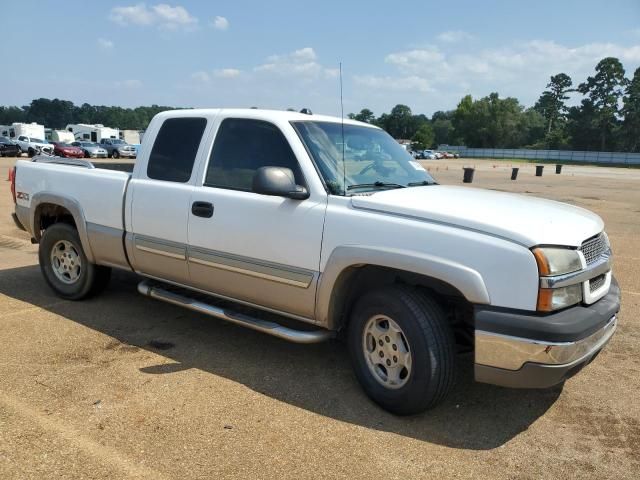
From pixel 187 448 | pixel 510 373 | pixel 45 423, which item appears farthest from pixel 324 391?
pixel 45 423

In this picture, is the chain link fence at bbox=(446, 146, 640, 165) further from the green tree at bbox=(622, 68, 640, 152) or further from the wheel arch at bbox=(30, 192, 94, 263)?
the wheel arch at bbox=(30, 192, 94, 263)

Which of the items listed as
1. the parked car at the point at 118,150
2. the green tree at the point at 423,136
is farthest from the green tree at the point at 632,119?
the parked car at the point at 118,150

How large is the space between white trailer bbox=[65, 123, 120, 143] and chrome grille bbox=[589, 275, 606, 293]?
63475 millimetres

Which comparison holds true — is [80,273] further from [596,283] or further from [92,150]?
[92,150]

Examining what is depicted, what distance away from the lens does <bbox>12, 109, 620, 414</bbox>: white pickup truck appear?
9.68 ft

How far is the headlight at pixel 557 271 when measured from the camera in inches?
113

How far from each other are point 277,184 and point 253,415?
4.81 feet

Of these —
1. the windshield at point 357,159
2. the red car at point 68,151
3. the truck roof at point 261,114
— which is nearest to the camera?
the windshield at point 357,159

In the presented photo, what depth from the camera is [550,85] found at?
444 ft

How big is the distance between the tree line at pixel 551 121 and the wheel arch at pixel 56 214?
280 ft

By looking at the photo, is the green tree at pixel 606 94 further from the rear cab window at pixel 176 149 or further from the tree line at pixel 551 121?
the rear cab window at pixel 176 149

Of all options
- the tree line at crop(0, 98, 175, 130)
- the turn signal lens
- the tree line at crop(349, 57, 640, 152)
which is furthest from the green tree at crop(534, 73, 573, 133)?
the turn signal lens

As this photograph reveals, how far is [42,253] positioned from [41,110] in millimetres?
146458

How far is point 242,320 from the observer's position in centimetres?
397
